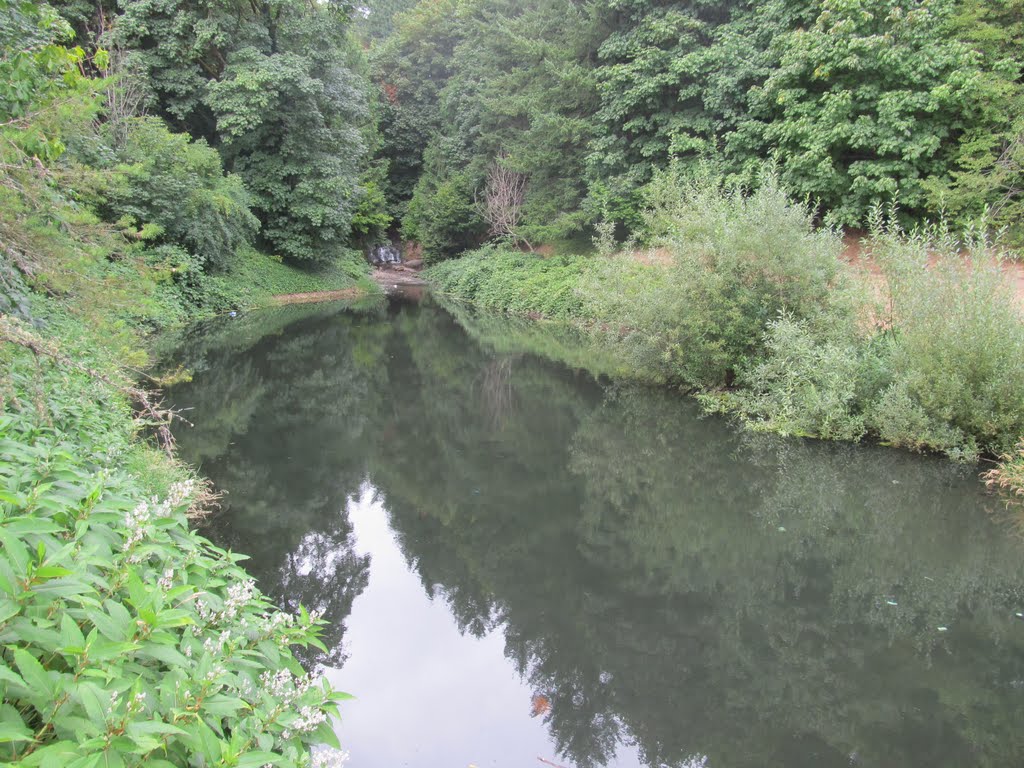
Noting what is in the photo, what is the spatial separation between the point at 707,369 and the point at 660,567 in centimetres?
686

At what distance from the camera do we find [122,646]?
2.13 metres

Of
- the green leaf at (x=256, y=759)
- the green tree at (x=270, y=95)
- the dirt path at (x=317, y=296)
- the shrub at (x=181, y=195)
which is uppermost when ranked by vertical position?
the green tree at (x=270, y=95)

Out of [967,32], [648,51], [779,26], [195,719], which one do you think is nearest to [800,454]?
[195,719]

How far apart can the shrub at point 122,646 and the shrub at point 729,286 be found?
10.3 meters

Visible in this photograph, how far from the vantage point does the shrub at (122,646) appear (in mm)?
1955

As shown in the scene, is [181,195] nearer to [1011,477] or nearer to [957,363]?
[957,363]

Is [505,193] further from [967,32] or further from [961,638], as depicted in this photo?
[961,638]

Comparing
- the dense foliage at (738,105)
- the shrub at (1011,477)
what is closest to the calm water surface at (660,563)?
the shrub at (1011,477)

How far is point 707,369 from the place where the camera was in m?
13.0

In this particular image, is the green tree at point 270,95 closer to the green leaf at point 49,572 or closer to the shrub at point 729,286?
the shrub at point 729,286

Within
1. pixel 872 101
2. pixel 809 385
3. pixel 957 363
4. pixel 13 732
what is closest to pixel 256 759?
pixel 13 732

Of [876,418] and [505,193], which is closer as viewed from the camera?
[876,418]

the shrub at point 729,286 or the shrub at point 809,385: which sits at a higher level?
the shrub at point 729,286

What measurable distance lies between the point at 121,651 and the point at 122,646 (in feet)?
0.07
